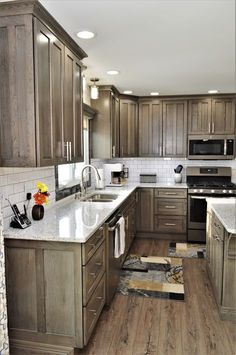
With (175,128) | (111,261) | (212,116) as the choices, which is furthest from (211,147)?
(111,261)

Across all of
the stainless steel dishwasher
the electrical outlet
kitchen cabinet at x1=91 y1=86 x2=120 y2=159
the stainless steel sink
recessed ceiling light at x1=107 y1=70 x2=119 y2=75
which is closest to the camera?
the electrical outlet

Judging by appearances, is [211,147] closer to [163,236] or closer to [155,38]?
[163,236]

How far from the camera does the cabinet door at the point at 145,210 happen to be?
4.80 metres

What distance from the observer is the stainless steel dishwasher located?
260 cm

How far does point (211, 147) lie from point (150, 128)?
1082mm

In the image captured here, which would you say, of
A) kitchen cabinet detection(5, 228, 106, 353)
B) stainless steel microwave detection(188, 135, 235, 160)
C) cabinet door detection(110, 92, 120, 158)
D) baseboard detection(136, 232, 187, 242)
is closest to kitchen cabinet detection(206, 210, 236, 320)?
kitchen cabinet detection(5, 228, 106, 353)

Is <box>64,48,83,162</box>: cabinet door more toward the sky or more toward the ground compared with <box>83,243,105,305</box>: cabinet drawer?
more toward the sky

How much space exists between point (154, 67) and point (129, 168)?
2443mm

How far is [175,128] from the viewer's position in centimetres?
496

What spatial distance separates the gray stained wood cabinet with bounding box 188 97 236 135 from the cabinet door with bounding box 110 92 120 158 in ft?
4.05

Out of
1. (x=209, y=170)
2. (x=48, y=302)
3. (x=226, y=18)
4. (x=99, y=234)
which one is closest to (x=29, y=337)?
(x=48, y=302)

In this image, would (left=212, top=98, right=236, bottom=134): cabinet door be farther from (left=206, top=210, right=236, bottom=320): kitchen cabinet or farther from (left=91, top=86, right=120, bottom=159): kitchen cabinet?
(left=206, top=210, right=236, bottom=320): kitchen cabinet

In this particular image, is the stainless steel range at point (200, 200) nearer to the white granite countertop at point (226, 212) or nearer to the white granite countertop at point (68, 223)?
the white granite countertop at point (226, 212)

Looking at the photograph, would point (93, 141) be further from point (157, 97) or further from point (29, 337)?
point (29, 337)
